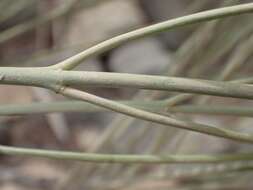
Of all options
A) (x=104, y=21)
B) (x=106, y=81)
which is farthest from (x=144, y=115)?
(x=104, y=21)


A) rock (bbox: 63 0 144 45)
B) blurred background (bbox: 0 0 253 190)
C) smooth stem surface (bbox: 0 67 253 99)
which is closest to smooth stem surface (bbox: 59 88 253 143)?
smooth stem surface (bbox: 0 67 253 99)

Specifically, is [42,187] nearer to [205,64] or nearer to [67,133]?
[67,133]

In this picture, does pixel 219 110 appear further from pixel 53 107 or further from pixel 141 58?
pixel 141 58

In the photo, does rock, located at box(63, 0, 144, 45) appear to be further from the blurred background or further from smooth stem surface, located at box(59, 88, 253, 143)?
smooth stem surface, located at box(59, 88, 253, 143)

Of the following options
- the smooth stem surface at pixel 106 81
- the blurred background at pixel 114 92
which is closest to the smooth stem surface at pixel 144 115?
the smooth stem surface at pixel 106 81

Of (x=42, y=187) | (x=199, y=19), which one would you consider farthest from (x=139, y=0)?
(x=199, y=19)
